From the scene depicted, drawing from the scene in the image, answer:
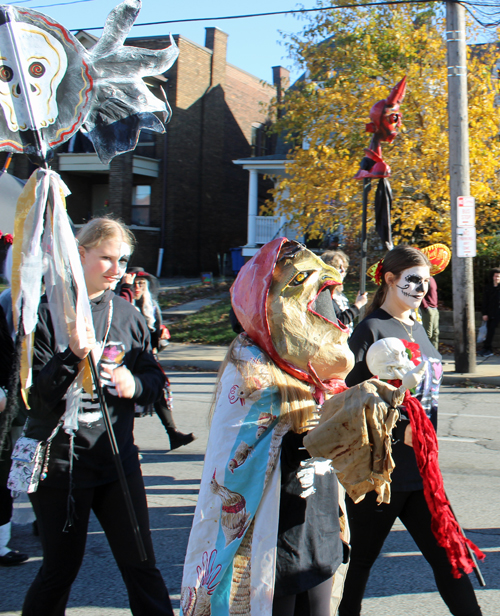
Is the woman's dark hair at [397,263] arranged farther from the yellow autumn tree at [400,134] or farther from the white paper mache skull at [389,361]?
the yellow autumn tree at [400,134]

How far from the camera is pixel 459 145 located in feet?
32.5

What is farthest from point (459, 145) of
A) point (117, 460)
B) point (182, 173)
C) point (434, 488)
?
point (182, 173)

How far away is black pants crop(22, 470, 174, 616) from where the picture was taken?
2.49m

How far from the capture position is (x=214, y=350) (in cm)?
1312

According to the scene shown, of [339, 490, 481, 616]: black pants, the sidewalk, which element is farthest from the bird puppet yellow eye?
the sidewalk

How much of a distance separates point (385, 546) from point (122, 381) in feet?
7.66

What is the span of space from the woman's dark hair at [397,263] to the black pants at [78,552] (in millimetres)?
1621

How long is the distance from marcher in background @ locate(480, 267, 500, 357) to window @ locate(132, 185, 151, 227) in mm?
14935

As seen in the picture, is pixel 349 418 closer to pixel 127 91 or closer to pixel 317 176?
pixel 127 91

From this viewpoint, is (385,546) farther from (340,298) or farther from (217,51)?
(217,51)

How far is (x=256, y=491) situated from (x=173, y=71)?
23.4 m

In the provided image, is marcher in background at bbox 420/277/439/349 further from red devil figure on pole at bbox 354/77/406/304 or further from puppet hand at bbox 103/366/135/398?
puppet hand at bbox 103/366/135/398

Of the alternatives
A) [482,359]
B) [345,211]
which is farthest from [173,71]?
[482,359]

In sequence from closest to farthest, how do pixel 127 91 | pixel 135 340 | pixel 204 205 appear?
1. pixel 127 91
2. pixel 135 340
3. pixel 204 205
